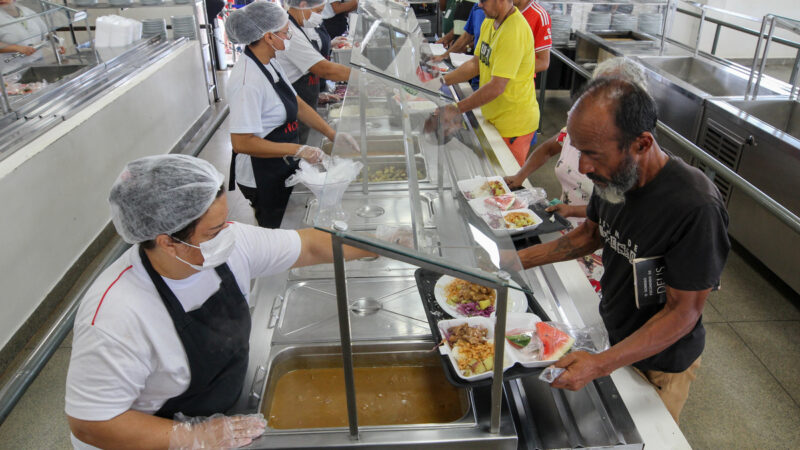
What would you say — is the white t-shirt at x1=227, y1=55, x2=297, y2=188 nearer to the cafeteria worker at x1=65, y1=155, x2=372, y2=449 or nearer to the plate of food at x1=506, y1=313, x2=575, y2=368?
the cafeteria worker at x1=65, y1=155, x2=372, y2=449

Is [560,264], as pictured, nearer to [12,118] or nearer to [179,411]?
[179,411]

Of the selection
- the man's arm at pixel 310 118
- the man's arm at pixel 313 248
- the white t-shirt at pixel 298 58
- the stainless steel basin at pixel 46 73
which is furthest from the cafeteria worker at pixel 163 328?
the stainless steel basin at pixel 46 73

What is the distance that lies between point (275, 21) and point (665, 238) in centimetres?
192

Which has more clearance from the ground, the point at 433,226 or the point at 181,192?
the point at 181,192

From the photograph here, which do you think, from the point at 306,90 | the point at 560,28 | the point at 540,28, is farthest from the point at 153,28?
the point at 560,28

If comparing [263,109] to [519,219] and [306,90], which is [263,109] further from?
[519,219]

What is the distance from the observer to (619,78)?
1.29 meters

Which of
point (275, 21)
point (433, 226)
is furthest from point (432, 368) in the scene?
point (275, 21)

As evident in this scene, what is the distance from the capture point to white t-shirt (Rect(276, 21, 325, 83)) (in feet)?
10.6

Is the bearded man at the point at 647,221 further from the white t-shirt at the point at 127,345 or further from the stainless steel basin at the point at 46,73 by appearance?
the stainless steel basin at the point at 46,73

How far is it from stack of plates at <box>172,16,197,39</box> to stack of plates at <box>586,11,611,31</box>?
405 cm

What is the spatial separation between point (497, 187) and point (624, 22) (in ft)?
14.0

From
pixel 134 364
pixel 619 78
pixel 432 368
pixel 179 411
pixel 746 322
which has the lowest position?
pixel 746 322

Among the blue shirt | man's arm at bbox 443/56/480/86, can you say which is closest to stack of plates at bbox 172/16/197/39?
the blue shirt
